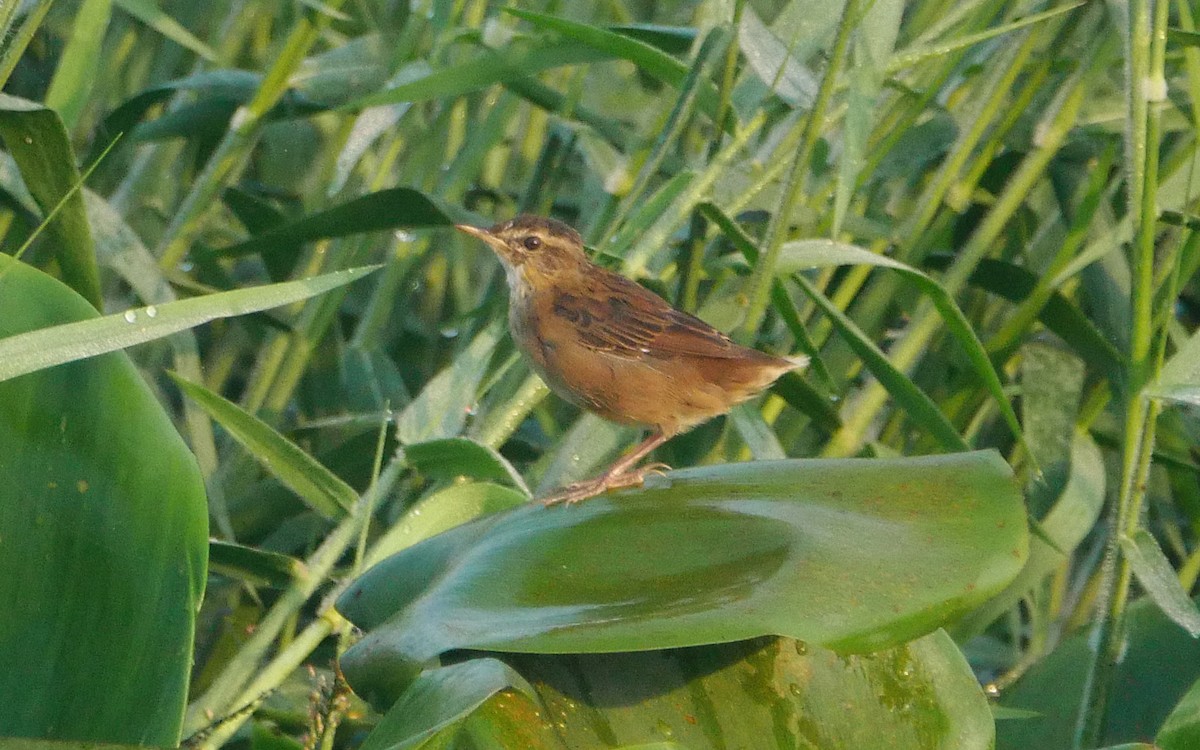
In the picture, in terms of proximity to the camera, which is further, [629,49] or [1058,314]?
[1058,314]

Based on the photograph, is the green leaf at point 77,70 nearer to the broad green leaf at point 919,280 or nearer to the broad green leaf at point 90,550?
the broad green leaf at point 90,550

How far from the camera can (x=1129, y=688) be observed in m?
2.74

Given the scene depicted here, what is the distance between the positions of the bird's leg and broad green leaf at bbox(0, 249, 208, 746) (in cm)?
55

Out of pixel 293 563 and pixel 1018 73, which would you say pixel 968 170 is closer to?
pixel 1018 73

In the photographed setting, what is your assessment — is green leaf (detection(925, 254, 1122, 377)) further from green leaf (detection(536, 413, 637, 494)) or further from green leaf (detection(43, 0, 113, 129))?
green leaf (detection(43, 0, 113, 129))

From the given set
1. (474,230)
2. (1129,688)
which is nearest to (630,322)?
(474,230)

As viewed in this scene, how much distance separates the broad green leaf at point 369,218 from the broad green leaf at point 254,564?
861 mm

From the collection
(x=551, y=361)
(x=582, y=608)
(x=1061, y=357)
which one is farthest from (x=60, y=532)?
(x=1061, y=357)

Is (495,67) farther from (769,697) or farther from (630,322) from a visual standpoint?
(769,697)

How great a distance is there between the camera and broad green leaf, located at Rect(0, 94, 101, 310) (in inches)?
98.1

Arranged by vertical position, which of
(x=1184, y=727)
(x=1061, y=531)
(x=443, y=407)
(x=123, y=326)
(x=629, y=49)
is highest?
(x=629, y=49)

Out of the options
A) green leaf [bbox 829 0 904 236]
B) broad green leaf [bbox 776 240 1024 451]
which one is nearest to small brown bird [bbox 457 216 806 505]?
broad green leaf [bbox 776 240 1024 451]

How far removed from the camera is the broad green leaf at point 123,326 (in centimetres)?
172

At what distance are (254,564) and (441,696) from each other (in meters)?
1.18
